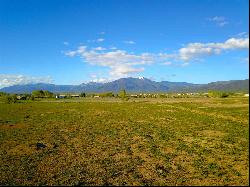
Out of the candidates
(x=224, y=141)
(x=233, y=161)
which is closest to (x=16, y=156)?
(x=233, y=161)

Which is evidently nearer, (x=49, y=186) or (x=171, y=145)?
(x=49, y=186)

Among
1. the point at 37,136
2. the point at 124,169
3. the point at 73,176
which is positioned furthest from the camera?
the point at 37,136

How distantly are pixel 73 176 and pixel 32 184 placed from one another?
2.81m

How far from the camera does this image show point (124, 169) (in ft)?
77.6

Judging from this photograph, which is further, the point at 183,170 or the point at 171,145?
the point at 171,145

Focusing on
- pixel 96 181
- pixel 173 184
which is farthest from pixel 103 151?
pixel 173 184

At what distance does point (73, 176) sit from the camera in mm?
21953

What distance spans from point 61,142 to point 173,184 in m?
19.0

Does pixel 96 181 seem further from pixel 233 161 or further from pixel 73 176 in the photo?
pixel 233 161

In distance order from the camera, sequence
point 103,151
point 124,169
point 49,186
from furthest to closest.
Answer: point 103,151 < point 124,169 < point 49,186

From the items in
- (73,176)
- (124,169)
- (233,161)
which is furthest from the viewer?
(233,161)

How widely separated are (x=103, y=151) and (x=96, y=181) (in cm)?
947

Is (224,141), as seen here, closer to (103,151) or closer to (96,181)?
(103,151)

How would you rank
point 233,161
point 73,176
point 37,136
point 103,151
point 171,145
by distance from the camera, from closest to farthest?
point 73,176 < point 233,161 < point 103,151 < point 171,145 < point 37,136
